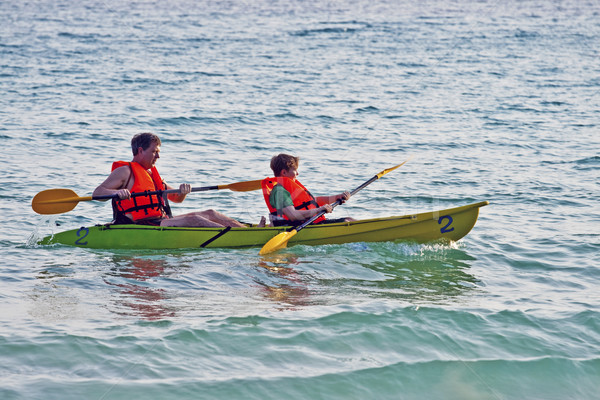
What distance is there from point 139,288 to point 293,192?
6.19 ft

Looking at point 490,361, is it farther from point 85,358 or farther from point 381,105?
point 381,105

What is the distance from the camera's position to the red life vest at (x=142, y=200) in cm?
745

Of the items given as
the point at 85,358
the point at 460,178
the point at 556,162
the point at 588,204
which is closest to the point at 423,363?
the point at 85,358

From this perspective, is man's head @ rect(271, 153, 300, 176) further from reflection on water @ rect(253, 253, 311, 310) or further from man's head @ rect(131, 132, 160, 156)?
man's head @ rect(131, 132, 160, 156)

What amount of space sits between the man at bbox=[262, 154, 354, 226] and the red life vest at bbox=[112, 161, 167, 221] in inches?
44.0

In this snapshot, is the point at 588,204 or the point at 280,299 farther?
the point at 588,204

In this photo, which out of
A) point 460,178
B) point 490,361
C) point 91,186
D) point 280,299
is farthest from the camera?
point 460,178

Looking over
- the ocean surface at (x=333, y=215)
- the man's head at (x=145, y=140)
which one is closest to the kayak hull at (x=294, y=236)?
the ocean surface at (x=333, y=215)

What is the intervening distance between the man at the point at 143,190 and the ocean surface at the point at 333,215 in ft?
1.16

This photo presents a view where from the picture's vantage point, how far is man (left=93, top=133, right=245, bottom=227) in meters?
7.36

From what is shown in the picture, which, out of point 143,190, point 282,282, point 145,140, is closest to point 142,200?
point 143,190

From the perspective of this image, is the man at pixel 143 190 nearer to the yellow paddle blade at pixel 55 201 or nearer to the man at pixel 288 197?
the man at pixel 288 197

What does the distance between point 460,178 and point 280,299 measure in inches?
218

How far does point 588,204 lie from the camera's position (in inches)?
371
